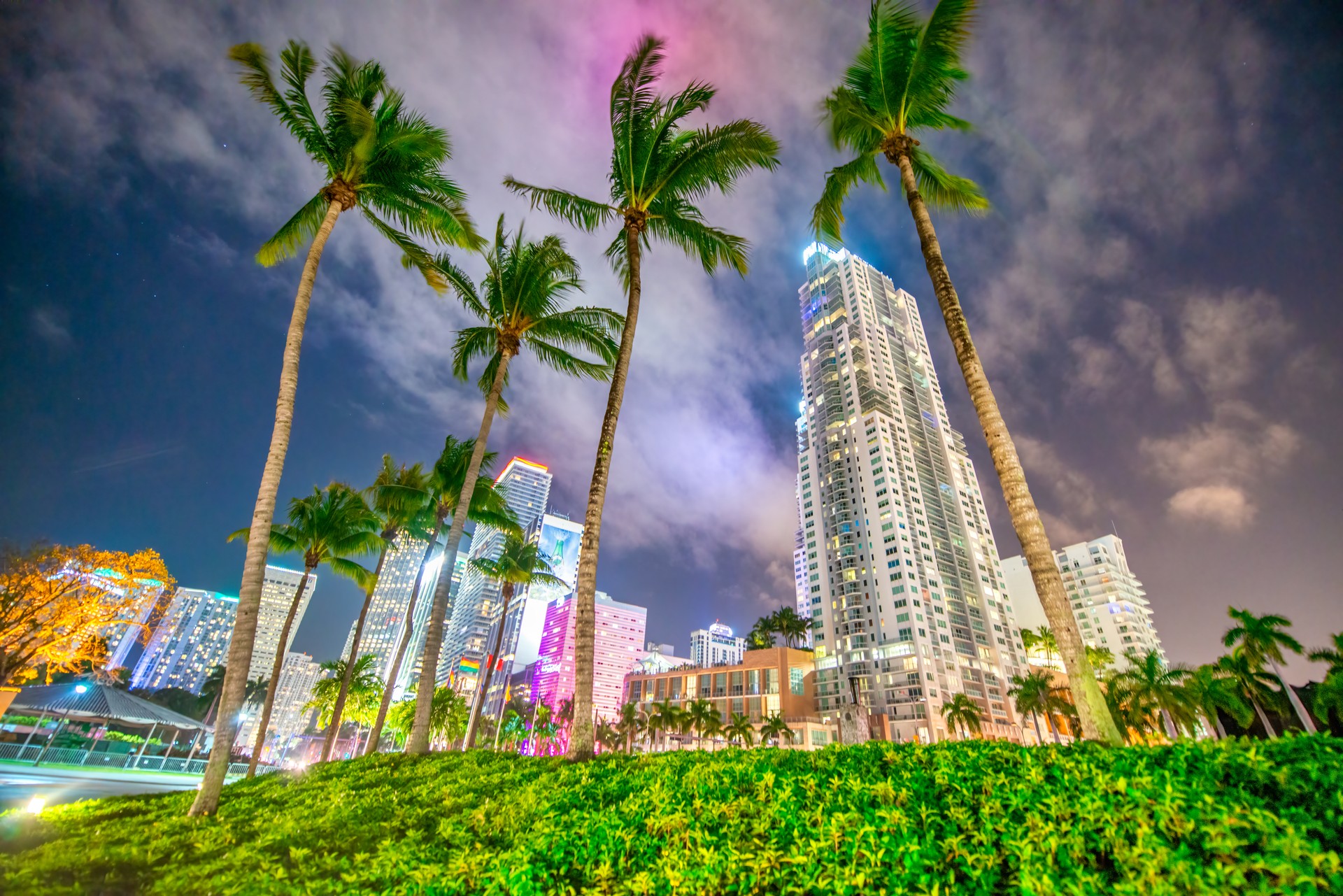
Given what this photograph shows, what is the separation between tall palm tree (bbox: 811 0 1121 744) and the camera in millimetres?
9102

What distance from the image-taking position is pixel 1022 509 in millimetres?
9125

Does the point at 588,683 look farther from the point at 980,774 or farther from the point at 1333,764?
the point at 1333,764

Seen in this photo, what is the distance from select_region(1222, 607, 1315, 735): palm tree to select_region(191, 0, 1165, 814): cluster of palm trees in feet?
156

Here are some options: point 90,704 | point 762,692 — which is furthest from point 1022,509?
point 762,692

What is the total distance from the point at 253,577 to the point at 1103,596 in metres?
181

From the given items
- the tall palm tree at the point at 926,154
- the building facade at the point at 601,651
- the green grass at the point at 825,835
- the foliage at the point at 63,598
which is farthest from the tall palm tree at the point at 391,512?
the building facade at the point at 601,651

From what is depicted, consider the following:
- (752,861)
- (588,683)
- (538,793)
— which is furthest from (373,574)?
(752,861)

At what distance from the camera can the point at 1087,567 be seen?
472 feet

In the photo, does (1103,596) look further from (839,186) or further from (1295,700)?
(839,186)

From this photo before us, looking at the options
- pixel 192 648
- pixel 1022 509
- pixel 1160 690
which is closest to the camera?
pixel 1022 509

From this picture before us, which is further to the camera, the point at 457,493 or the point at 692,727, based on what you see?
the point at 692,727

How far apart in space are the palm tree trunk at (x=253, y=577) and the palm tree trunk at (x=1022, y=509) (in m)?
12.8

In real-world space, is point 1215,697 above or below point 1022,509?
above

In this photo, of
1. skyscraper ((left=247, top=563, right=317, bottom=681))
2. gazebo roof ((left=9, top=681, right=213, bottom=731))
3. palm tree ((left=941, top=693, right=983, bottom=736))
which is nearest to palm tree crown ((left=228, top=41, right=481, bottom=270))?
gazebo roof ((left=9, top=681, right=213, bottom=731))
